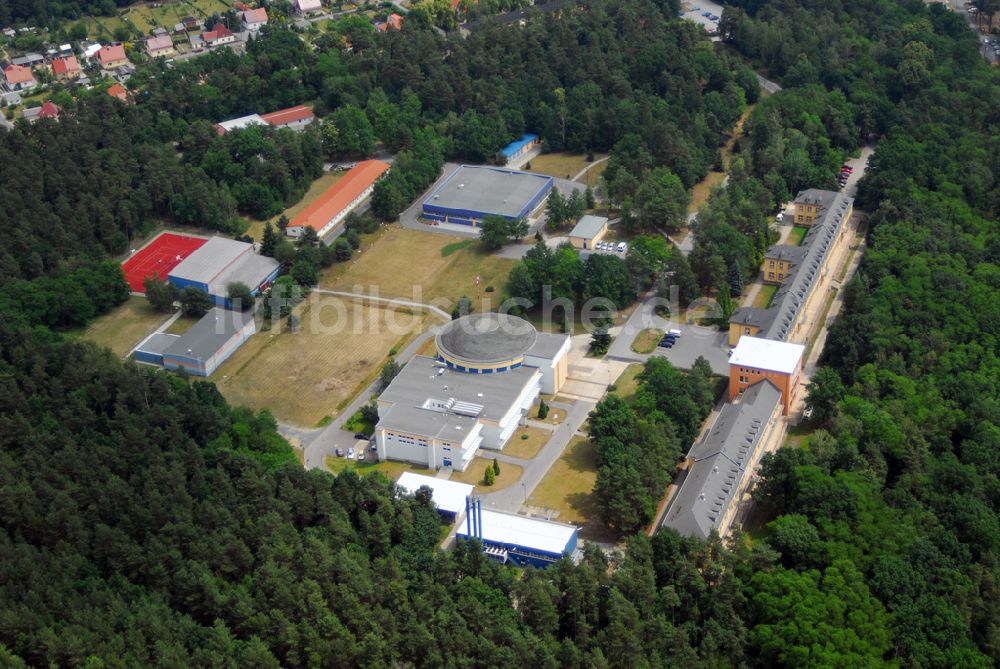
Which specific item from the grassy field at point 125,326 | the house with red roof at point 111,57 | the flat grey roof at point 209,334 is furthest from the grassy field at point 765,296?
the house with red roof at point 111,57

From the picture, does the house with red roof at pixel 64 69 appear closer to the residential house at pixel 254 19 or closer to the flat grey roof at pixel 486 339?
the residential house at pixel 254 19

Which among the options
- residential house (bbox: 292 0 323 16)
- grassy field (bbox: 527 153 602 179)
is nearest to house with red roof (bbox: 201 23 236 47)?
residential house (bbox: 292 0 323 16)

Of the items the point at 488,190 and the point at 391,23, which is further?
the point at 391,23

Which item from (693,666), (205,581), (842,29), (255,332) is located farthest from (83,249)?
(842,29)

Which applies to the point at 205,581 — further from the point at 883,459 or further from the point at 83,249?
the point at 83,249

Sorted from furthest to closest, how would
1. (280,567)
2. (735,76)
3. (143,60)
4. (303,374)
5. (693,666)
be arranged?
(143,60), (735,76), (303,374), (280,567), (693,666)

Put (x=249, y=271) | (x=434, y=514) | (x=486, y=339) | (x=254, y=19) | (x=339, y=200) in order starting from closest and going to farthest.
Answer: (x=434, y=514)
(x=486, y=339)
(x=249, y=271)
(x=339, y=200)
(x=254, y=19)

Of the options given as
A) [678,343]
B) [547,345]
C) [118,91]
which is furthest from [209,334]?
[118,91]

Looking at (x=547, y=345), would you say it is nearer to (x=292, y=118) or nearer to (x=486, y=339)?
(x=486, y=339)
